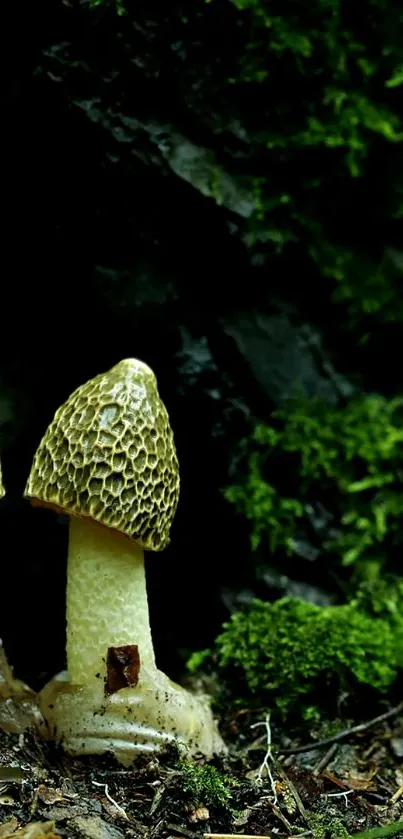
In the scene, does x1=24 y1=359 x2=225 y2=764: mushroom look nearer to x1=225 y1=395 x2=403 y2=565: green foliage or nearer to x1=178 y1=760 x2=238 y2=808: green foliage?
x1=178 y1=760 x2=238 y2=808: green foliage

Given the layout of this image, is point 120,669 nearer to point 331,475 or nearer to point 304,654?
point 304,654

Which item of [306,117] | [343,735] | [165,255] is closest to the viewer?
[343,735]

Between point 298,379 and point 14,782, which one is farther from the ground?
point 298,379

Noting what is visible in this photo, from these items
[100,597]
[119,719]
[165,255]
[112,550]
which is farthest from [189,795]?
[165,255]

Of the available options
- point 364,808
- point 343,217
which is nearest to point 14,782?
point 364,808

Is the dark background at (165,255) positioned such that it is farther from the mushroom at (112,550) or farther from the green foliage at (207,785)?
the green foliage at (207,785)

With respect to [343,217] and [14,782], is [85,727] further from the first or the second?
[343,217]

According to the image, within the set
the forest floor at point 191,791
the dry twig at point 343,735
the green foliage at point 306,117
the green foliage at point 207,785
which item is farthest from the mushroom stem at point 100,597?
the green foliage at point 306,117
